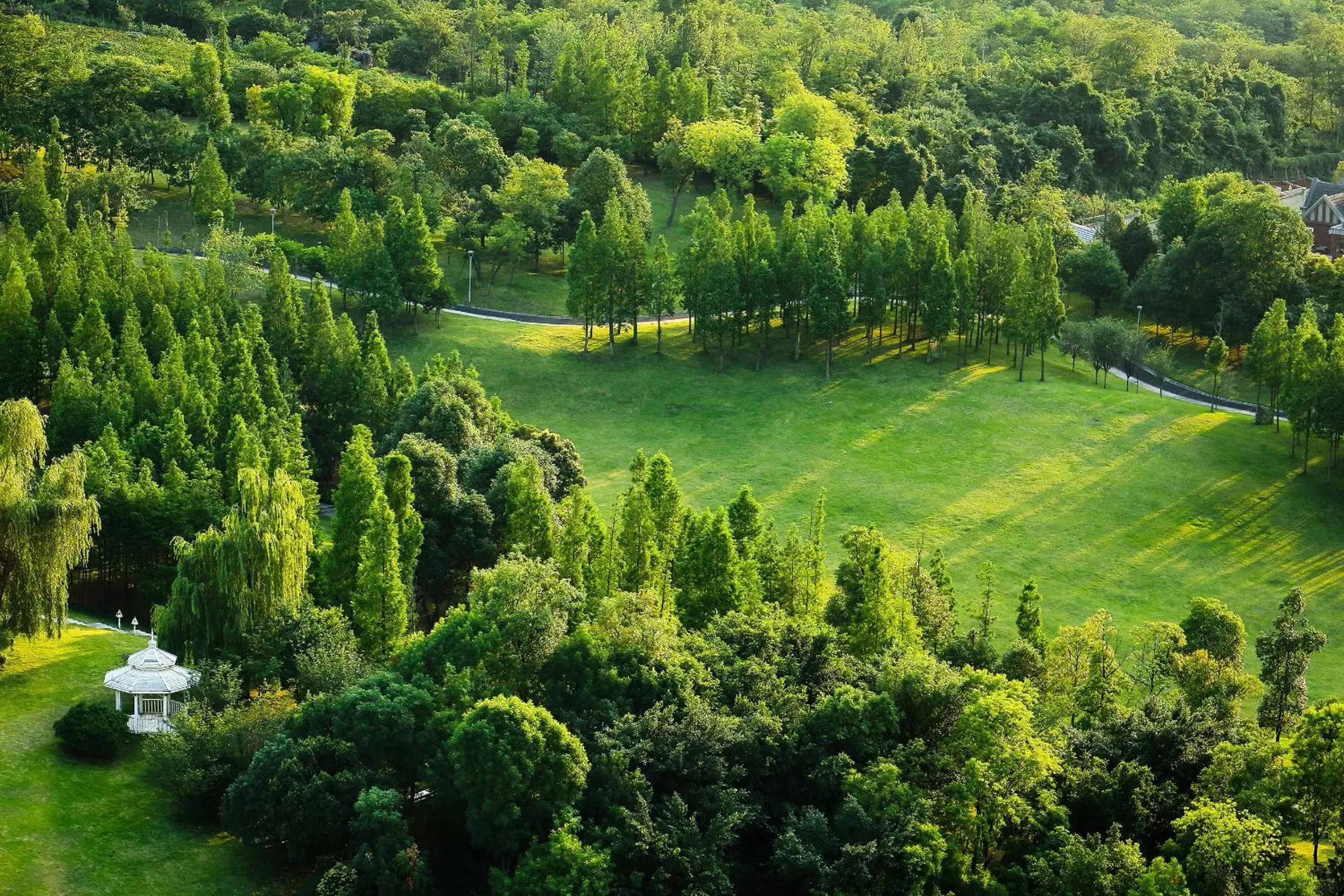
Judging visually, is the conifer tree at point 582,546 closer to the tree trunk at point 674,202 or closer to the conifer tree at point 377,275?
the conifer tree at point 377,275

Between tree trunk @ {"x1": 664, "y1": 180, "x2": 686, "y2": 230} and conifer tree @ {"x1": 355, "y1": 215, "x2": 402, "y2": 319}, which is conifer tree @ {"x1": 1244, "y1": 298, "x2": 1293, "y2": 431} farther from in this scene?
conifer tree @ {"x1": 355, "y1": 215, "x2": 402, "y2": 319}

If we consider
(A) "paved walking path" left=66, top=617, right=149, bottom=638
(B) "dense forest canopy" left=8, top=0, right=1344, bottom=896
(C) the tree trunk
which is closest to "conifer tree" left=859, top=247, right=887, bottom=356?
(B) "dense forest canopy" left=8, top=0, right=1344, bottom=896

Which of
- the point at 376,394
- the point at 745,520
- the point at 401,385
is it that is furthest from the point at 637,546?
the point at 401,385

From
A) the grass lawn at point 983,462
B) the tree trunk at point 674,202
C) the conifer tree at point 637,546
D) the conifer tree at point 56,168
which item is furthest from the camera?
the tree trunk at point 674,202

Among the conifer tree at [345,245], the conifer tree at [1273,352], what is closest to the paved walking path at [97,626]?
the conifer tree at [345,245]

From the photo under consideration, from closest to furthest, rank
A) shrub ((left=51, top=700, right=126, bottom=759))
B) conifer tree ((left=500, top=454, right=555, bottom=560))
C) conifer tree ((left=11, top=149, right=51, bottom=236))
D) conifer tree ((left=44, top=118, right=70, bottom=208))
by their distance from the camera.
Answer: shrub ((left=51, top=700, right=126, bottom=759))
conifer tree ((left=500, top=454, right=555, bottom=560))
conifer tree ((left=11, top=149, right=51, bottom=236))
conifer tree ((left=44, top=118, right=70, bottom=208))

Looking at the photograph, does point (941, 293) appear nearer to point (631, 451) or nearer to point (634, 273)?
point (634, 273)

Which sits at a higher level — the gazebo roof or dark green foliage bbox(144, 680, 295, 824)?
the gazebo roof
